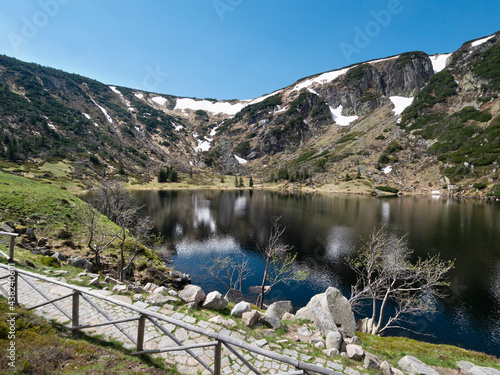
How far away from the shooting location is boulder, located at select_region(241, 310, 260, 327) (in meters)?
12.1

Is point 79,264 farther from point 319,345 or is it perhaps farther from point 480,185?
point 480,185

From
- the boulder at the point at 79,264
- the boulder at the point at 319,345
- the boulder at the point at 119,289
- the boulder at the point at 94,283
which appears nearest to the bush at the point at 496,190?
the boulder at the point at 319,345

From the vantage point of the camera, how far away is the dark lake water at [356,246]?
23.9 metres

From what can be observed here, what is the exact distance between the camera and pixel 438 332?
22578 millimetres

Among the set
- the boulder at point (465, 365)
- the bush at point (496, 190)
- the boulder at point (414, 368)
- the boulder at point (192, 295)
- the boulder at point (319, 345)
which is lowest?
the boulder at point (465, 365)

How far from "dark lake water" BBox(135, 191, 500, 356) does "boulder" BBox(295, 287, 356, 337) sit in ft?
38.1

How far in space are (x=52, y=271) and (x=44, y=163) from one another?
6464 inches

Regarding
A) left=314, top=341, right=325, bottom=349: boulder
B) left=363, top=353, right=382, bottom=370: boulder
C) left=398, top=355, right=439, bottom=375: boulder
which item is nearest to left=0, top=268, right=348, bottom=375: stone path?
left=314, top=341, right=325, bottom=349: boulder

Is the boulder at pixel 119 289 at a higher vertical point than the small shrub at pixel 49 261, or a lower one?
higher

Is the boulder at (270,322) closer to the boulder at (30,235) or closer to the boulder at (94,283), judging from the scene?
the boulder at (94,283)

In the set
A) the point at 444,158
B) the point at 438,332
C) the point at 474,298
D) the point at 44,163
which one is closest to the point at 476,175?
the point at 444,158

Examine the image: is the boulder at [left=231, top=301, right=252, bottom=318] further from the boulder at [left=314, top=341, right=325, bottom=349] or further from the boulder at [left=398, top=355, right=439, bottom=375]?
the boulder at [left=398, top=355, right=439, bottom=375]

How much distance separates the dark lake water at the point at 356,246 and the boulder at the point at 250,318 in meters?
16.6

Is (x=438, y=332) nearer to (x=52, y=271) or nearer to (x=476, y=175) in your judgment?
(x=52, y=271)
